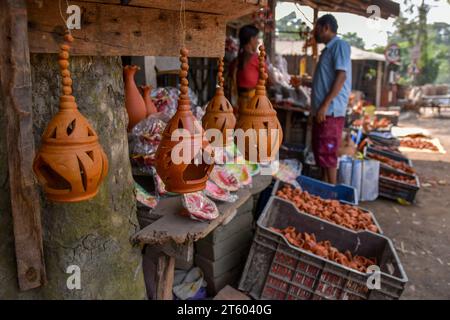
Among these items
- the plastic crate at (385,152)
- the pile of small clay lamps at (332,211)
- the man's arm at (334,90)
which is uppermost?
the man's arm at (334,90)

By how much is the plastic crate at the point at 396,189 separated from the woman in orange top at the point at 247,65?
232cm

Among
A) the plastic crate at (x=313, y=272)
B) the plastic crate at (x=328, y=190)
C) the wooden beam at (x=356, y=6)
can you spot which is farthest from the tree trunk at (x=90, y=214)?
the wooden beam at (x=356, y=6)

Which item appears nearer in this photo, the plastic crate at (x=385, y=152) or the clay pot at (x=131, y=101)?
the clay pot at (x=131, y=101)

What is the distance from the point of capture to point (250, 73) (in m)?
4.25

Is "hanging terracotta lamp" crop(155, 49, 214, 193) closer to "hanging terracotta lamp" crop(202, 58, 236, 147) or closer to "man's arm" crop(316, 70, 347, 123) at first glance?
"hanging terracotta lamp" crop(202, 58, 236, 147)

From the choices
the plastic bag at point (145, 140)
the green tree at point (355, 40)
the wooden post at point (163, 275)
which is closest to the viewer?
the wooden post at point (163, 275)

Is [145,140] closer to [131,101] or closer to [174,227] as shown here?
A: [131,101]

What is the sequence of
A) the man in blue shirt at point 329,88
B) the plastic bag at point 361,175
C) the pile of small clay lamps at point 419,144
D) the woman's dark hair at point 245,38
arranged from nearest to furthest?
1. the man in blue shirt at point 329,88
2. the woman's dark hair at point 245,38
3. the plastic bag at point 361,175
4. the pile of small clay lamps at point 419,144

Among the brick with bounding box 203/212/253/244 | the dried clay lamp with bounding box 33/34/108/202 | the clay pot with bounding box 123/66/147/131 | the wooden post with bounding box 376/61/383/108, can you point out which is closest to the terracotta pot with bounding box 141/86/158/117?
the clay pot with bounding box 123/66/147/131

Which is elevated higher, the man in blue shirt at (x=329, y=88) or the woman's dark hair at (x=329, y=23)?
the woman's dark hair at (x=329, y=23)

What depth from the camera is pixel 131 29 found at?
1.28 m

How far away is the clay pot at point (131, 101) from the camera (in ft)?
7.27

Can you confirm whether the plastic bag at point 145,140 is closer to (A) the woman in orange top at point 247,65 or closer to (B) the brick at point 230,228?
(B) the brick at point 230,228

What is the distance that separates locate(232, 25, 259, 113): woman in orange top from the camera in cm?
424
